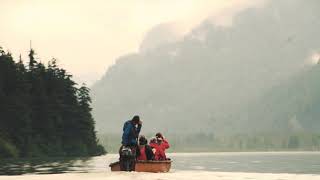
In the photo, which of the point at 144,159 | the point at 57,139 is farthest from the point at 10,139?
the point at 144,159

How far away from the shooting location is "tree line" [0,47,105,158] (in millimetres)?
122938

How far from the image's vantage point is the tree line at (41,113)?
123m

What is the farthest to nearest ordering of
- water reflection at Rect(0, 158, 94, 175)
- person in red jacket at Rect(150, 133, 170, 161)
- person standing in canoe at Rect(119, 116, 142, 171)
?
water reflection at Rect(0, 158, 94, 175)
person in red jacket at Rect(150, 133, 170, 161)
person standing in canoe at Rect(119, 116, 142, 171)

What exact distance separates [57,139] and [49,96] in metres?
9.24

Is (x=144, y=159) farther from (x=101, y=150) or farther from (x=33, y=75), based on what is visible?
(x=101, y=150)

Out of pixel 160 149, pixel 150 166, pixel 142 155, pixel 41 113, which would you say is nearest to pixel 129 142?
pixel 150 166

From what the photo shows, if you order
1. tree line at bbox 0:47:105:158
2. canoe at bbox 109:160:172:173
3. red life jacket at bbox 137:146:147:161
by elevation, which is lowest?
canoe at bbox 109:160:172:173

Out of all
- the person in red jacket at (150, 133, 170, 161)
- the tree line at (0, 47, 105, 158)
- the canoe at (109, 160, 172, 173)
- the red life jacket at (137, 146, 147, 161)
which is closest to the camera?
the canoe at (109, 160, 172, 173)

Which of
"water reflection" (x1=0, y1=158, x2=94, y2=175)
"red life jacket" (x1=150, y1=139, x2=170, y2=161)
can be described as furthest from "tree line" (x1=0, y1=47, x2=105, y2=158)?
Result: "red life jacket" (x1=150, y1=139, x2=170, y2=161)

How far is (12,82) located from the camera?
127562 mm

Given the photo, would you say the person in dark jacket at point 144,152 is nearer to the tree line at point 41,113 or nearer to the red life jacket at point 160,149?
the red life jacket at point 160,149

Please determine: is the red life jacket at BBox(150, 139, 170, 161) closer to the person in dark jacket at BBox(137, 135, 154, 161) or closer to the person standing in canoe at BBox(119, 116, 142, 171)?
the person in dark jacket at BBox(137, 135, 154, 161)

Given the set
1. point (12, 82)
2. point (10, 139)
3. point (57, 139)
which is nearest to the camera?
point (10, 139)

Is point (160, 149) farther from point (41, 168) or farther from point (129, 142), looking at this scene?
point (41, 168)
